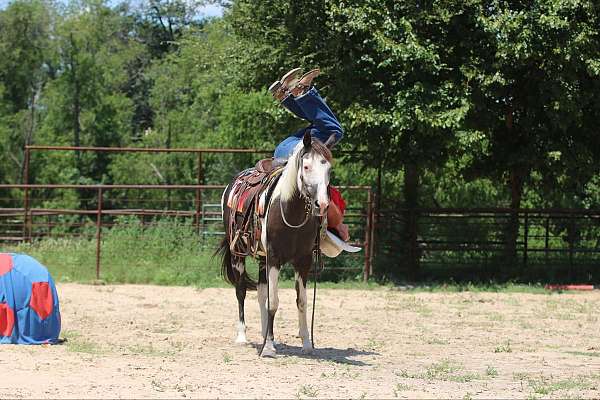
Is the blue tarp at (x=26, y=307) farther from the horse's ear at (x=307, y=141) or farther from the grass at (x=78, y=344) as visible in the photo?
the horse's ear at (x=307, y=141)

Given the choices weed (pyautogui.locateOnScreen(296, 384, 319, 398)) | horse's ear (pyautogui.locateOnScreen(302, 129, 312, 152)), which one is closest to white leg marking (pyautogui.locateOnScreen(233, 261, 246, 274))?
horse's ear (pyautogui.locateOnScreen(302, 129, 312, 152))

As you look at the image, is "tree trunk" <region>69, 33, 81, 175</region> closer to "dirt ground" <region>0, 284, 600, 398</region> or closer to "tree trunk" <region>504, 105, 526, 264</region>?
"tree trunk" <region>504, 105, 526, 264</region>

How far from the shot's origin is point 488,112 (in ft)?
55.3

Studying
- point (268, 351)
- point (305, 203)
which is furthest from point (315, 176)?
point (268, 351)

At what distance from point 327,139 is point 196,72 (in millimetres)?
31118

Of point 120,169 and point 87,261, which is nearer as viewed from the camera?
point 87,261

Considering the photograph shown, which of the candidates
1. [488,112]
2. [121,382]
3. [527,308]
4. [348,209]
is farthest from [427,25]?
[121,382]

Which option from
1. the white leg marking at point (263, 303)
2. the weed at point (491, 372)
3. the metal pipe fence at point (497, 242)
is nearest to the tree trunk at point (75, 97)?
the metal pipe fence at point (497, 242)

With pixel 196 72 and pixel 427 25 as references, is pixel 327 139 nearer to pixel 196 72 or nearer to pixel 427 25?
pixel 427 25

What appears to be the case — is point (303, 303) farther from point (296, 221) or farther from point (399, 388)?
point (399, 388)

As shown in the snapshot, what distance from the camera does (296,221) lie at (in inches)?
330

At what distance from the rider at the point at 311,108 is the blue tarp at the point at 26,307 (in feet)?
8.92

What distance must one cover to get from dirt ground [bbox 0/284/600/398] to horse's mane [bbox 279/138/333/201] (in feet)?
5.03

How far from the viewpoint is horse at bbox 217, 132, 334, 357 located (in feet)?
25.9
